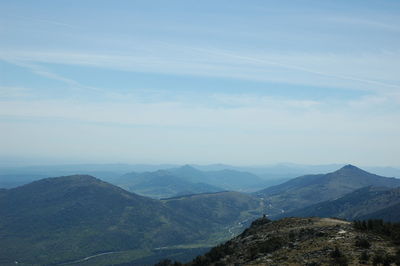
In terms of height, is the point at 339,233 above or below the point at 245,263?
above

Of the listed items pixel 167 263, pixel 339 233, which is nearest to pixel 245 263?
pixel 339 233

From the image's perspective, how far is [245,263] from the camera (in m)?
54.2

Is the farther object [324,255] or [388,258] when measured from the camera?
[324,255]

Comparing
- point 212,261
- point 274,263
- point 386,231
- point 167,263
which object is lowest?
point 167,263

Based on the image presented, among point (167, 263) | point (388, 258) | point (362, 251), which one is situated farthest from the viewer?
point (167, 263)

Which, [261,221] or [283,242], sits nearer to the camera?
[283,242]

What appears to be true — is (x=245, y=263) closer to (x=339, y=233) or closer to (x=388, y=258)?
(x=339, y=233)

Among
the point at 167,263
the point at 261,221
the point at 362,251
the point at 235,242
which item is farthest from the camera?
the point at 167,263

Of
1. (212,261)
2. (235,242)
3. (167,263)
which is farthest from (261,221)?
(167,263)

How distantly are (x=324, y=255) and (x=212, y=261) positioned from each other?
2481 centimetres

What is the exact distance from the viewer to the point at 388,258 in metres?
41.6

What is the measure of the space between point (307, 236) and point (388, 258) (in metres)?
17.2

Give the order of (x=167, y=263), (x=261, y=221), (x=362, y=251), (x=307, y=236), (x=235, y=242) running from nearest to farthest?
1. (x=362, y=251)
2. (x=307, y=236)
3. (x=235, y=242)
4. (x=261, y=221)
5. (x=167, y=263)

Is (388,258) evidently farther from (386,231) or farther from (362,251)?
(386,231)
